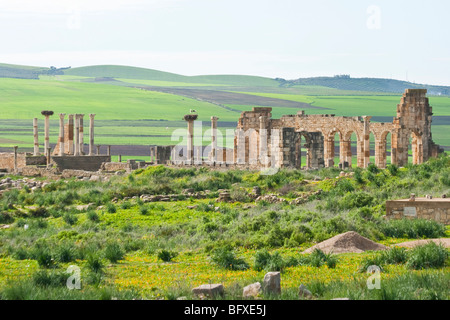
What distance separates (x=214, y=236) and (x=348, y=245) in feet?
16.8

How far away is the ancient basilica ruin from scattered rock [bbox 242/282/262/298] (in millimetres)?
30417

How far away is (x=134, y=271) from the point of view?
17.2 metres

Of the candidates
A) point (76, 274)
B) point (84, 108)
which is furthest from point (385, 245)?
point (84, 108)

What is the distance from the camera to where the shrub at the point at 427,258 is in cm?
1577

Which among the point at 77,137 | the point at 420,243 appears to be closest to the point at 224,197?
the point at 420,243

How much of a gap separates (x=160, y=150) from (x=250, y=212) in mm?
28624

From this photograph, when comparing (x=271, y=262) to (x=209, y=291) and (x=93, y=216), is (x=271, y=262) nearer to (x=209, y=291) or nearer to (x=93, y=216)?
(x=209, y=291)

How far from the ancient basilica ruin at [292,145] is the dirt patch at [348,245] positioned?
23.8 metres

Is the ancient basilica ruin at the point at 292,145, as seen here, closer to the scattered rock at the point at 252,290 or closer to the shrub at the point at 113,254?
the shrub at the point at 113,254

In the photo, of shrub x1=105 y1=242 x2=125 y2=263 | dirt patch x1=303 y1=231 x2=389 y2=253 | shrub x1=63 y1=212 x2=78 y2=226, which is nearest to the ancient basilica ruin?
shrub x1=63 y1=212 x2=78 y2=226

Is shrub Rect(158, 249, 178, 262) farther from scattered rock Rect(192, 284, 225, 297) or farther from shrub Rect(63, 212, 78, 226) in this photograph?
shrub Rect(63, 212, 78, 226)

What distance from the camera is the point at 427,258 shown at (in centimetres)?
1585
